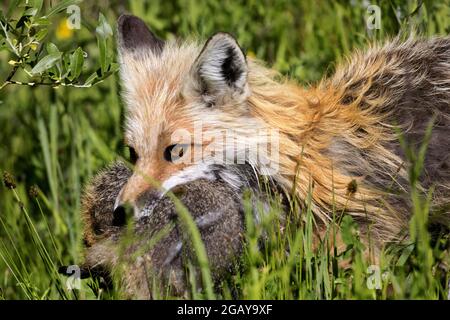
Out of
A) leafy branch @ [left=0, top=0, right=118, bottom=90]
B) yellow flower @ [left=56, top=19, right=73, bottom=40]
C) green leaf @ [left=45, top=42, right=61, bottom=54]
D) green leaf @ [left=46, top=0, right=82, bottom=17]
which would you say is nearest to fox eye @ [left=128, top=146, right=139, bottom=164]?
leafy branch @ [left=0, top=0, right=118, bottom=90]

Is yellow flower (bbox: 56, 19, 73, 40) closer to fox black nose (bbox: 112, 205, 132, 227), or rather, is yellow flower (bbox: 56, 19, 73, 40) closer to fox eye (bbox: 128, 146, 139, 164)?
fox eye (bbox: 128, 146, 139, 164)

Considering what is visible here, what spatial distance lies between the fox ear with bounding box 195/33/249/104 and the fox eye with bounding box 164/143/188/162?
343 mm

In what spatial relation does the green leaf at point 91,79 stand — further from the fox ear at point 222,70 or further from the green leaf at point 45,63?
the fox ear at point 222,70

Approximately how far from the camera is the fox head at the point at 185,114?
14.3ft

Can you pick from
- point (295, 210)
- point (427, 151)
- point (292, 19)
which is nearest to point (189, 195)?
point (295, 210)

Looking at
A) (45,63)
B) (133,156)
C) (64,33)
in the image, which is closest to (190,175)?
(133,156)

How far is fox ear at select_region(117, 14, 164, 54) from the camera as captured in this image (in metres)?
5.03

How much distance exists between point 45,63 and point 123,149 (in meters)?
2.05

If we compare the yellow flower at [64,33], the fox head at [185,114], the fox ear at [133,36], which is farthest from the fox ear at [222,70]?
the yellow flower at [64,33]

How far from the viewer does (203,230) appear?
13.5 ft

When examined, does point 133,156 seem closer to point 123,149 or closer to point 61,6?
point 61,6
